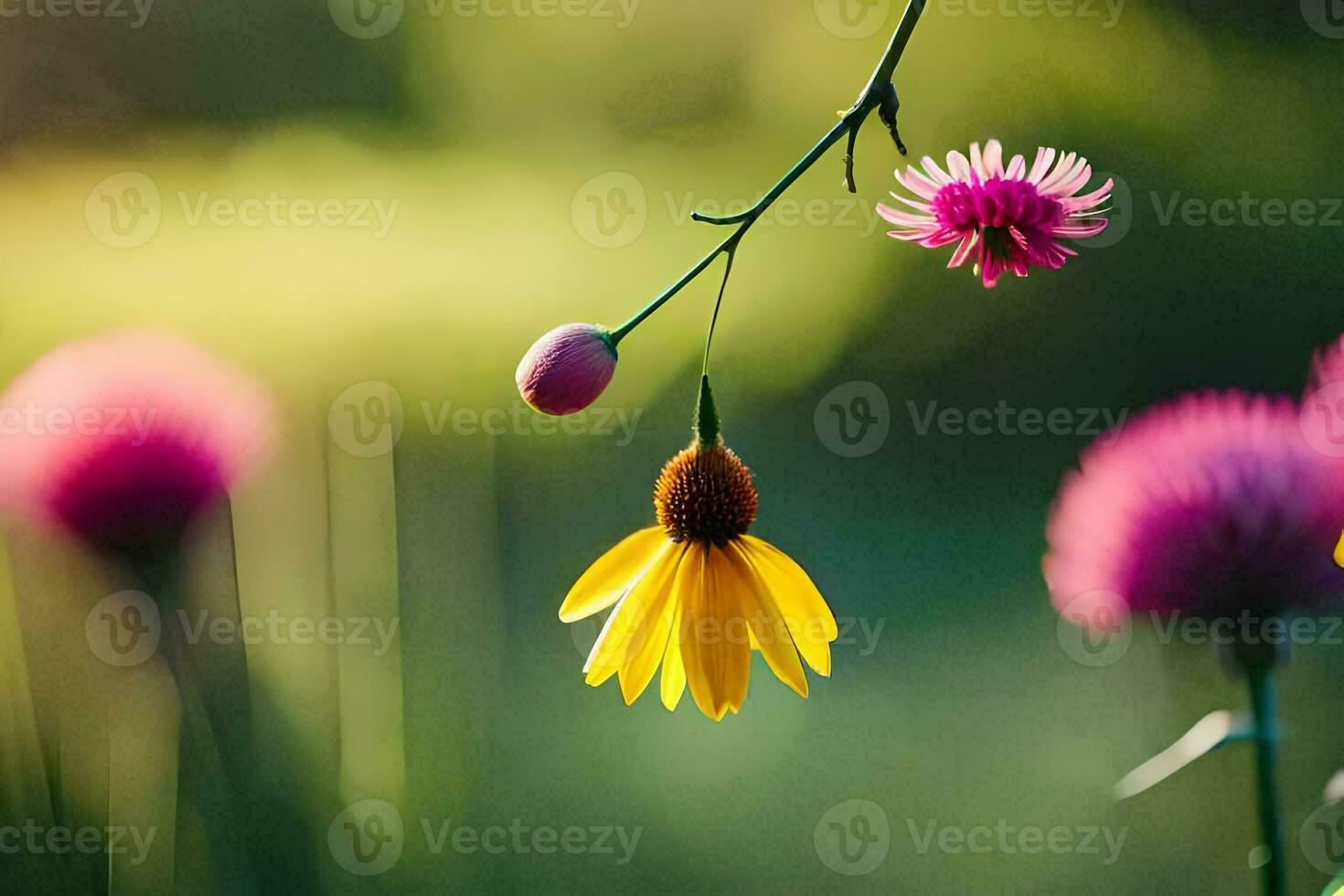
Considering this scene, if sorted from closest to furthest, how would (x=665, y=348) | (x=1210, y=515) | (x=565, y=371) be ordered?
(x=565, y=371)
(x=1210, y=515)
(x=665, y=348)

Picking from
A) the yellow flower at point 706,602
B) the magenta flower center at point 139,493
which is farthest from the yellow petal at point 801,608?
the magenta flower center at point 139,493

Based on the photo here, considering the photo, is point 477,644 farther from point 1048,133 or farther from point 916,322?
point 1048,133

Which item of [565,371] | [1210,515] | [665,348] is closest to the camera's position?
[565,371]

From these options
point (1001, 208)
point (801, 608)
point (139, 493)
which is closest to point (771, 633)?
point (801, 608)

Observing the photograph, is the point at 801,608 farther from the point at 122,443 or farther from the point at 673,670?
the point at 122,443

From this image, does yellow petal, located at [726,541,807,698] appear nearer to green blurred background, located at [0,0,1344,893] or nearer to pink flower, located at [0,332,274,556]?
pink flower, located at [0,332,274,556]

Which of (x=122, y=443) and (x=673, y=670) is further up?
(x=122, y=443)
